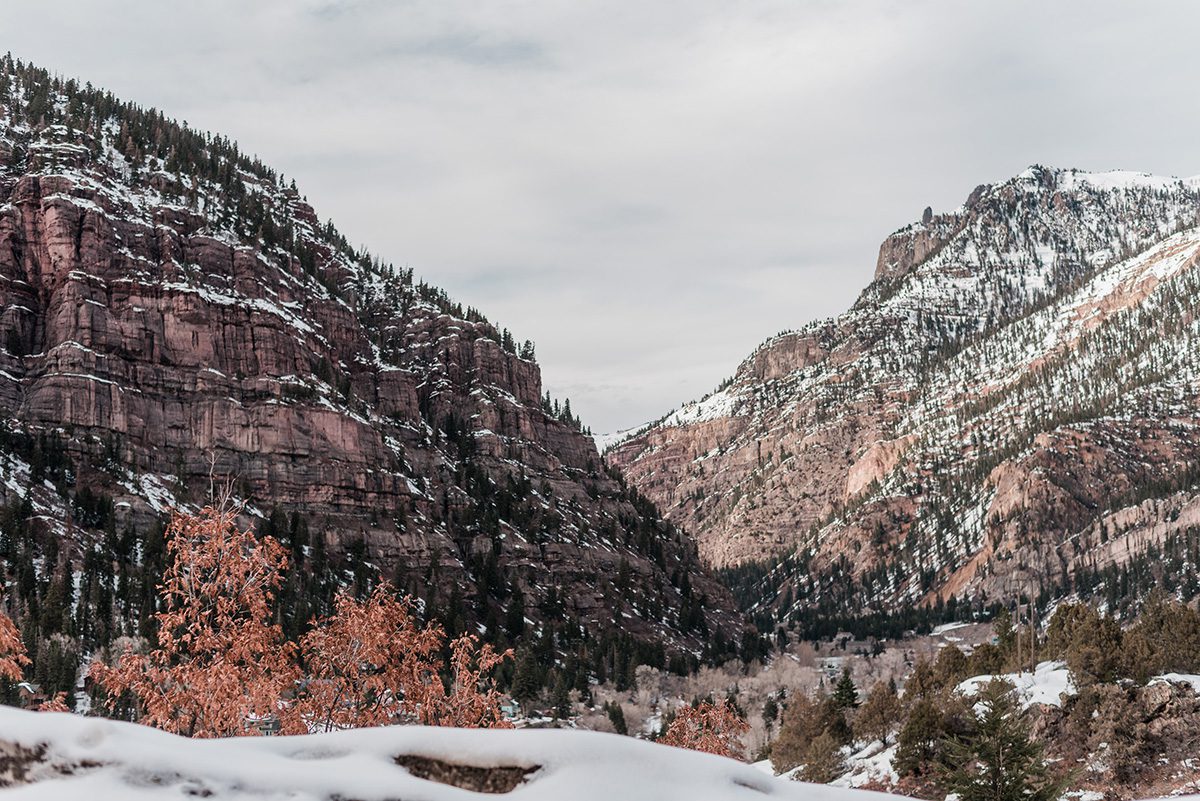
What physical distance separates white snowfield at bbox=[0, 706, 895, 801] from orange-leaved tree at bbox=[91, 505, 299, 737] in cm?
1174

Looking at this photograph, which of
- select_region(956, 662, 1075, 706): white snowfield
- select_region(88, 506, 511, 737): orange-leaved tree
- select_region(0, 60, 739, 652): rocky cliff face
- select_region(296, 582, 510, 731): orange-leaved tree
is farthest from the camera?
select_region(0, 60, 739, 652): rocky cliff face

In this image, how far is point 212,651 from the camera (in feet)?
71.5

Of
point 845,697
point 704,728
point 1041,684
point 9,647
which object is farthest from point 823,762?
point 9,647

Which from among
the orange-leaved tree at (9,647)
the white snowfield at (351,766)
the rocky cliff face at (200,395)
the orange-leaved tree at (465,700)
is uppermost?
the rocky cliff face at (200,395)

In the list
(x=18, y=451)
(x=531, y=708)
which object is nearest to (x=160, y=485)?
(x=18, y=451)

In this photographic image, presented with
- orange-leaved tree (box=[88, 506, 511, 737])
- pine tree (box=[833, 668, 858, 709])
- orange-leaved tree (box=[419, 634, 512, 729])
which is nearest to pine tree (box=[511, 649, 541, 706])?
pine tree (box=[833, 668, 858, 709])

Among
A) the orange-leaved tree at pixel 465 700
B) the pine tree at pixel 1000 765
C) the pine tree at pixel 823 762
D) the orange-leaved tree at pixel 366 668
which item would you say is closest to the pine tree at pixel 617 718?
the pine tree at pixel 823 762

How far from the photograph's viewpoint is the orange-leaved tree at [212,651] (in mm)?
20266

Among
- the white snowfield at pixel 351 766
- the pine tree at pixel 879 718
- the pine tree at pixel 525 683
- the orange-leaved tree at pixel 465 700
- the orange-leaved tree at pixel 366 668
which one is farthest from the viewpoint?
the pine tree at pixel 525 683

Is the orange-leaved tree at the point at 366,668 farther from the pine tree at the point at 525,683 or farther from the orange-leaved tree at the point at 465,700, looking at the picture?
the pine tree at the point at 525,683

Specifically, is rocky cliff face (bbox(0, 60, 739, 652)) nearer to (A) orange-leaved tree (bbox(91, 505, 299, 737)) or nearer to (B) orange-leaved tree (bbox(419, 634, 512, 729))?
(B) orange-leaved tree (bbox(419, 634, 512, 729))

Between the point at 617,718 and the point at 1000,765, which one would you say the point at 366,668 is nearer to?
the point at 1000,765

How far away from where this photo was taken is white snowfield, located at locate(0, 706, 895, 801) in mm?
8289

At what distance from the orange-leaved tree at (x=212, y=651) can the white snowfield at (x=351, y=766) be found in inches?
462
